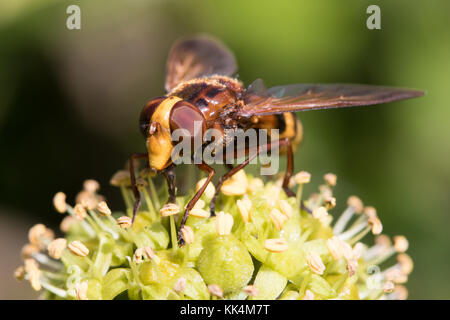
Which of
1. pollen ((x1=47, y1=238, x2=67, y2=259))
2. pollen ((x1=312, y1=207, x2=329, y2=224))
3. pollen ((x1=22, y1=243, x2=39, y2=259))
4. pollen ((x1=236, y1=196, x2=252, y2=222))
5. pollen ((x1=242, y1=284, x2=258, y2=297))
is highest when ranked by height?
pollen ((x1=236, y1=196, x2=252, y2=222))

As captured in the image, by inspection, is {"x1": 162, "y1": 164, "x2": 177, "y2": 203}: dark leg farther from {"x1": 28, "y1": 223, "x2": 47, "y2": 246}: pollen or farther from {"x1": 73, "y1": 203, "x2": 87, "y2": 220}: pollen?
{"x1": 28, "y1": 223, "x2": 47, "y2": 246}: pollen

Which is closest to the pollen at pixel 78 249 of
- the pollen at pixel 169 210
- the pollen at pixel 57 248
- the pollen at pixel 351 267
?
the pollen at pixel 57 248

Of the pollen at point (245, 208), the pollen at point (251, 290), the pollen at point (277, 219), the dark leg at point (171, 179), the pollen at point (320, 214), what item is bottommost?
the pollen at point (251, 290)

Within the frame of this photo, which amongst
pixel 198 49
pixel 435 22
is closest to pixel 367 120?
pixel 435 22

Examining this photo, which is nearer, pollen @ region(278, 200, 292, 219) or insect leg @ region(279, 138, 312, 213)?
pollen @ region(278, 200, 292, 219)

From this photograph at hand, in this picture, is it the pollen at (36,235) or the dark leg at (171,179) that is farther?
the pollen at (36,235)

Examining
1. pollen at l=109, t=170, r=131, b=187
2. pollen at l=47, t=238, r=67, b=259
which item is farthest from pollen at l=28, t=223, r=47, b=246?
pollen at l=109, t=170, r=131, b=187

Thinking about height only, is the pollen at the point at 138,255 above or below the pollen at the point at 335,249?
above

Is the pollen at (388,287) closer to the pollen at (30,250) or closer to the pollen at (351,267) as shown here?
the pollen at (351,267)
